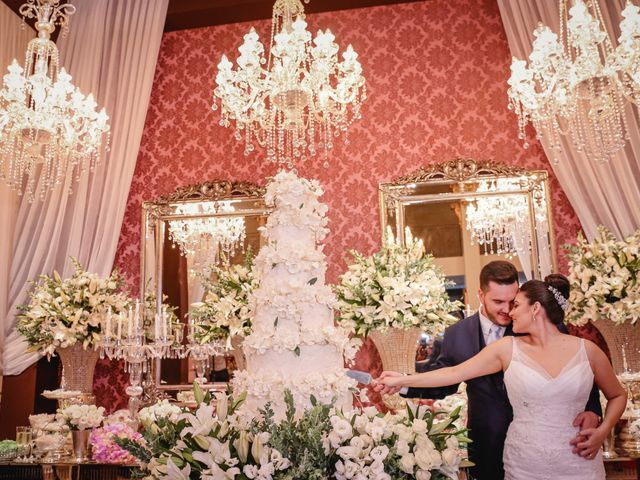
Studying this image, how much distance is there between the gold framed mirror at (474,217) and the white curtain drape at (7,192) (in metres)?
3.59

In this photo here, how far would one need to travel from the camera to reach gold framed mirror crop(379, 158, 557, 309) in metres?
5.09

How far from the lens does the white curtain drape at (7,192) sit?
18.4 feet

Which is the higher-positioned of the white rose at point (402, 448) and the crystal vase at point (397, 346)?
the crystal vase at point (397, 346)

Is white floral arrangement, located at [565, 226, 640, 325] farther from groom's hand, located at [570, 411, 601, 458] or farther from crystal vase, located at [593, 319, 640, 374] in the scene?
groom's hand, located at [570, 411, 601, 458]

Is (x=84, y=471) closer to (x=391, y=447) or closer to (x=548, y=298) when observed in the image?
(x=391, y=447)

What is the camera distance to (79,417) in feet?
13.5

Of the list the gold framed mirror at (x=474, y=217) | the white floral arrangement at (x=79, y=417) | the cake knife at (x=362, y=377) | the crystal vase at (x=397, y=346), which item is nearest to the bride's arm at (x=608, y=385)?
the cake knife at (x=362, y=377)

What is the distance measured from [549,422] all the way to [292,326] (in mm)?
1230

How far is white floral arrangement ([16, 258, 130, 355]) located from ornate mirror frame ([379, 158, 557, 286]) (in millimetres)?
2490

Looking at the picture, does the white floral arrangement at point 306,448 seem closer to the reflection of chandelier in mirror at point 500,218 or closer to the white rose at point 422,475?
the white rose at point 422,475

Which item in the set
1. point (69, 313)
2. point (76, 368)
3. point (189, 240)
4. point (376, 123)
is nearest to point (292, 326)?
point (69, 313)

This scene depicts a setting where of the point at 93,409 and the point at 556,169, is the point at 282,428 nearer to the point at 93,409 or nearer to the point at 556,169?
the point at 93,409

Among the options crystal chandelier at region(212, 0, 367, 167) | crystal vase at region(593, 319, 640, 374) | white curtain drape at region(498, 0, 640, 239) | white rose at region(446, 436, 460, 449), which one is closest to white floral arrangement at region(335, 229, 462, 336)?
crystal vase at region(593, 319, 640, 374)

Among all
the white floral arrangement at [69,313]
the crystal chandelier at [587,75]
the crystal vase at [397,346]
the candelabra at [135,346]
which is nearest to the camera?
the crystal chandelier at [587,75]
